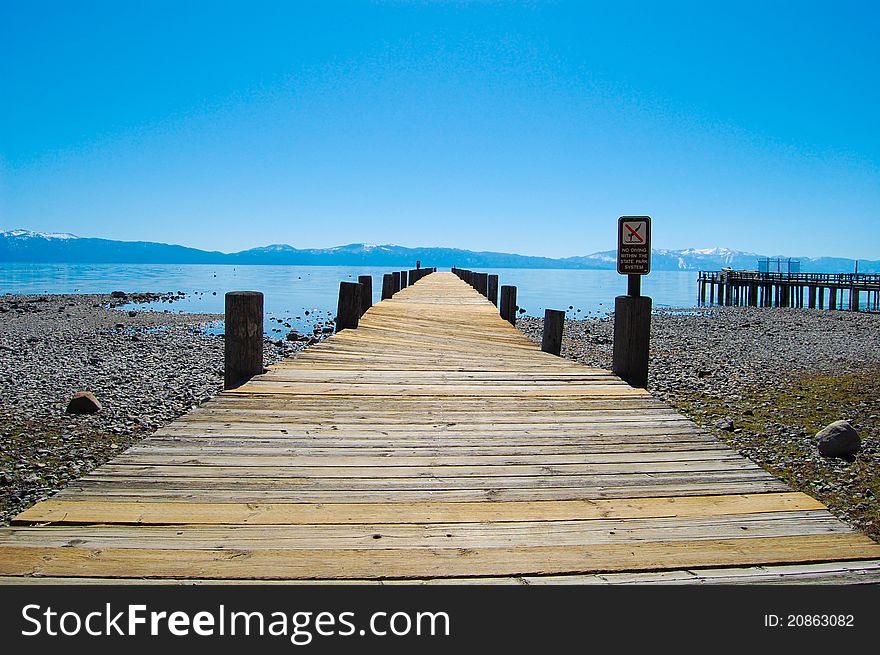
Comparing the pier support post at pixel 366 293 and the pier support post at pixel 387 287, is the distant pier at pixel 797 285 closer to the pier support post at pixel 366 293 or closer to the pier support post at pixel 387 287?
the pier support post at pixel 387 287

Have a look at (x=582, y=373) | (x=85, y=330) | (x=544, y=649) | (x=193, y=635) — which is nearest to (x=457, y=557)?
(x=544, y=649)

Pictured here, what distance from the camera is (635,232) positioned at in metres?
6.41

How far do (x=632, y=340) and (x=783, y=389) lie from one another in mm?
10805

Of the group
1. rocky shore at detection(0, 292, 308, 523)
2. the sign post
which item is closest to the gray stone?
the sign post

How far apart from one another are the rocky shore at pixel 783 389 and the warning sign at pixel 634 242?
362cm

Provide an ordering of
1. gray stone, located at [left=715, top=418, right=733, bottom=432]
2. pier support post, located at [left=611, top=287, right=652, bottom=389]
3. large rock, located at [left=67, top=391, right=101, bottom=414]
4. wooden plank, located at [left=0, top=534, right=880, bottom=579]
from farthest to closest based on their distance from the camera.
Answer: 1. large rock, located at [left=67, top=391, right=101, bottom=414]
2. gray stone, located at [left=715, top=418, right=733, bottom=432]
3. pier support post, located at [left=611, top=287, right=652, bottom=389]
4. wooden plank, located at [left=0, top=534, right=880, bottom=579]

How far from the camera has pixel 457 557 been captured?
→ 8.71 feet

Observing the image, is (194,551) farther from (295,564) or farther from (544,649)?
(544,649)

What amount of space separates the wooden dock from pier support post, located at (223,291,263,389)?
2.65 feet

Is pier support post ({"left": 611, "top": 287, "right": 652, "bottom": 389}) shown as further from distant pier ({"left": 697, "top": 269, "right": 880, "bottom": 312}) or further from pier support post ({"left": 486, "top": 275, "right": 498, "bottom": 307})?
distant pier ({"left": 697, "top": 269, "right": 880, "bottom": 312})

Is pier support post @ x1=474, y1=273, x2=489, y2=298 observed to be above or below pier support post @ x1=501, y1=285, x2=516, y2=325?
above

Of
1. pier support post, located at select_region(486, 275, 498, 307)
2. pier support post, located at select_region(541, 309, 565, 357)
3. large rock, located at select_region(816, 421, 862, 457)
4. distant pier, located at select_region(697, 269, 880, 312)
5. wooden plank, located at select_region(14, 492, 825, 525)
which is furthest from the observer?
distant pier, located at select_region(697, 269, 880, 312)

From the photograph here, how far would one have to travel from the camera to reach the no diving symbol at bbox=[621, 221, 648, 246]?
6391 mm

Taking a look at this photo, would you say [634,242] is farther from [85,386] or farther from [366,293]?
[85,386]
